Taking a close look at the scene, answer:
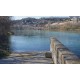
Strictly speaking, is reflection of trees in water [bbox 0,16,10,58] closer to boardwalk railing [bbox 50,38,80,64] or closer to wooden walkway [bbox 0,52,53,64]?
wooden walkway [bbox 0,52,53,64]

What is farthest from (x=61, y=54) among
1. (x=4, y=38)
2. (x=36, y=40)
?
(x=4, y=38)

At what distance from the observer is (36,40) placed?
4113mm

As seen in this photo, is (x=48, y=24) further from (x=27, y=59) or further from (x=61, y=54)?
(x=27, y=59)

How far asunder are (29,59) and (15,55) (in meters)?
0.19

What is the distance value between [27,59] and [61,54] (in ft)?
1.49

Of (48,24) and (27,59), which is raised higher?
(48,24)

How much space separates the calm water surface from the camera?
13.4ft

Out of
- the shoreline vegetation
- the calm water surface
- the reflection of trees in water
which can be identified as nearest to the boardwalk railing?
the calm water surface

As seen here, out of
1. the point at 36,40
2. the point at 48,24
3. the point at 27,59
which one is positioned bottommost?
the point at 27,59

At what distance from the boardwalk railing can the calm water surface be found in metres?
0.05

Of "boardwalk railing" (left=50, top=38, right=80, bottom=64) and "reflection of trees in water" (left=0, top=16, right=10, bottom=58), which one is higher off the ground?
"reflection of trees in water" (left=0, top=16, right=10, bottom=58)

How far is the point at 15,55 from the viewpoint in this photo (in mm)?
4137
